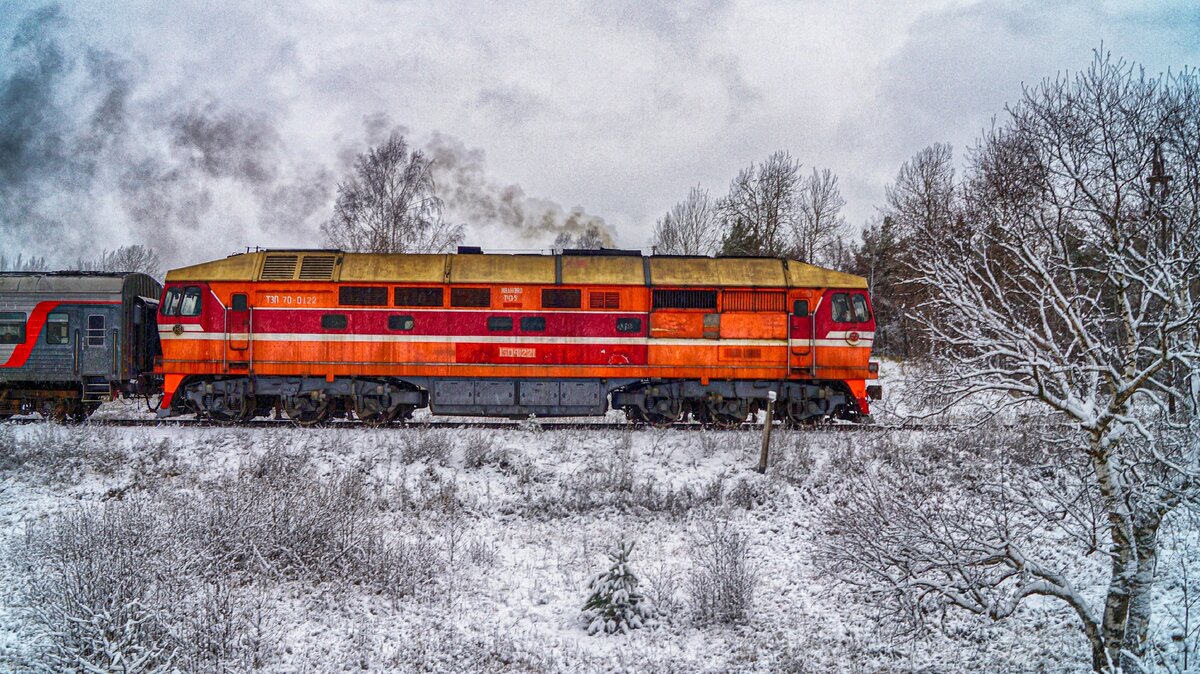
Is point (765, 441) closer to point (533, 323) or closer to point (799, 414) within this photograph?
point (799, 414)

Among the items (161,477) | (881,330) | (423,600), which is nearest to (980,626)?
(423,600)

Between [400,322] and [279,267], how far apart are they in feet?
9.85

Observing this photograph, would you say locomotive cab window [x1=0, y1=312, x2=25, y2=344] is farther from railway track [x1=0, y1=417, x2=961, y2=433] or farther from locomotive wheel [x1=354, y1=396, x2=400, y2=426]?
locomotive wheel [x1=354, y1=396, x2=400, y2=426]

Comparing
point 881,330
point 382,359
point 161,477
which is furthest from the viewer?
point 881,330

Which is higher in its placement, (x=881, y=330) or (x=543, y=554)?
(x=881, y=330)

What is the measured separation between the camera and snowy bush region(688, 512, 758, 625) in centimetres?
841

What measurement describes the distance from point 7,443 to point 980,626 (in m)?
16.1

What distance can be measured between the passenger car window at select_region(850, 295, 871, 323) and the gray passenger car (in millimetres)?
16729

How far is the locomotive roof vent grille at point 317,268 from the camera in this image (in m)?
14.9

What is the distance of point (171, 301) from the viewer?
49.3 feet

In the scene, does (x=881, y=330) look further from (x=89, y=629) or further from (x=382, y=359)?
(x=89, y=629)

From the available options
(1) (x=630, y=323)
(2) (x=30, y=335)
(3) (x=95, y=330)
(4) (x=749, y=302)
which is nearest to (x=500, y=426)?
(1) (x=630, y=323)

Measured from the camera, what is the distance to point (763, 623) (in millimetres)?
8422

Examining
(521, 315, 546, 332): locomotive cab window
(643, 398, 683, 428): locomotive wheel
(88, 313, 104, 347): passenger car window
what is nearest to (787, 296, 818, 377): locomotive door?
(643, 398, 683, 428): locomotive wheel
